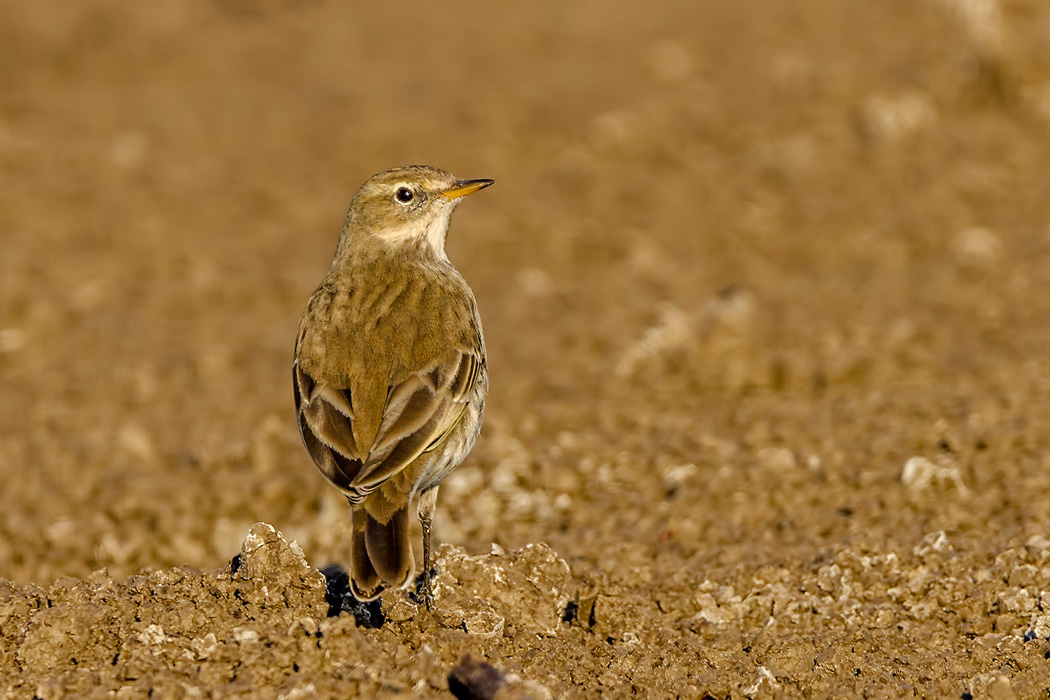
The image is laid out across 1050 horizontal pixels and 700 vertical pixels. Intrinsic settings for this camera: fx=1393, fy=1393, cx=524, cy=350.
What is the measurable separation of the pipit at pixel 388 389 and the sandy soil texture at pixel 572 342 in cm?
39

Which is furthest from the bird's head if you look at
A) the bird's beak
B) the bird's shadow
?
the bird's shadow

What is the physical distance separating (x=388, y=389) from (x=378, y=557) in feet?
2.88

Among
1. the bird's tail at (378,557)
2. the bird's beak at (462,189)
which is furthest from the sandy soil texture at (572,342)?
the bird's beak at (462,189)

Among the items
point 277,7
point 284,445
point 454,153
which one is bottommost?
point 284,445

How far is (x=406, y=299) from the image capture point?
6.46 meters

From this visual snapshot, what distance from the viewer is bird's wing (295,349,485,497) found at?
5.57 meters

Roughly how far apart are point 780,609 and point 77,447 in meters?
4.89

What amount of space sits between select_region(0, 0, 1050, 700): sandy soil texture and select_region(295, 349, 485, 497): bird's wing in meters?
0.48

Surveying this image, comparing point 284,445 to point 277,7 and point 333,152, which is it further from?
point 277,7

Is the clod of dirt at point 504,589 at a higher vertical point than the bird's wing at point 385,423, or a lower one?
lower

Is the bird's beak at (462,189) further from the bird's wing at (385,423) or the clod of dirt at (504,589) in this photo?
the clod of dirt at (504,589)

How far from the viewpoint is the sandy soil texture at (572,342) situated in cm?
567

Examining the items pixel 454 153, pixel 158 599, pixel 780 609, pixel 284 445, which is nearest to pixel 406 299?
pixel 158 599

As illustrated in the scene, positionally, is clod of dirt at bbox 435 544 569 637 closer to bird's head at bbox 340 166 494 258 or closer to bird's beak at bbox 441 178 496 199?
bird's head at bbox 340 166 494 258
